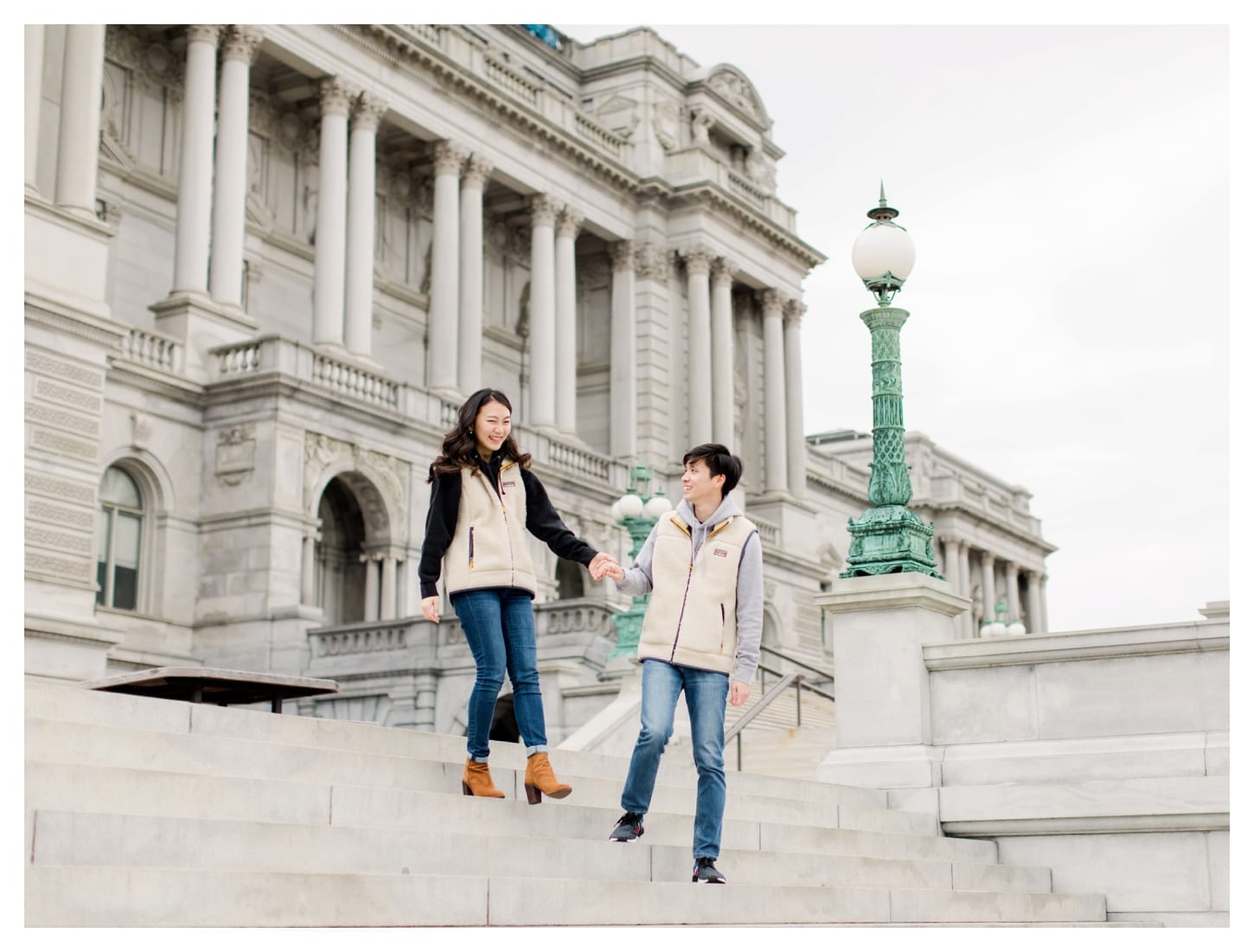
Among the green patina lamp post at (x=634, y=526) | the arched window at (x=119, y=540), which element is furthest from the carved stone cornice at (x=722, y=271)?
the green patina lamp post at (x=634, y=526)

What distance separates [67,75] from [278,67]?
1147 cm

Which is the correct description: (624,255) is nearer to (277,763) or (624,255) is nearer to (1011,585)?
(1011,585)

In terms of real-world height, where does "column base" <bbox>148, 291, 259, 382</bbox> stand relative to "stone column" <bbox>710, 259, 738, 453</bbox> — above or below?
below

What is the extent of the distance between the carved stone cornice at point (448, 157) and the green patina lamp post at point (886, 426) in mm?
27983

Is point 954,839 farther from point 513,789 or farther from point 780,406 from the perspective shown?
point 780,406

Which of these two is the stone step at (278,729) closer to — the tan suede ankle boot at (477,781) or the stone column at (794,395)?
the tan suede ankle boot at (477,781)

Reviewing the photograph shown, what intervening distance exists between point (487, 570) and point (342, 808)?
1359mm

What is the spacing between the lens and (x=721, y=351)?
48.9 meters

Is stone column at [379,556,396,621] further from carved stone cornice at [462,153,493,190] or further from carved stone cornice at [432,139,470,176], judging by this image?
carved stone cornice at [462,153,493,190]

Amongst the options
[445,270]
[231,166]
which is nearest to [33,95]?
[231,166]

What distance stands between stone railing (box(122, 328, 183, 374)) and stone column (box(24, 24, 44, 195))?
465 centimetres

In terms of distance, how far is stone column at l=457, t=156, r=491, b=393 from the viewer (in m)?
40.9

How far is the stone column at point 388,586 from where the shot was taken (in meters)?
31.9

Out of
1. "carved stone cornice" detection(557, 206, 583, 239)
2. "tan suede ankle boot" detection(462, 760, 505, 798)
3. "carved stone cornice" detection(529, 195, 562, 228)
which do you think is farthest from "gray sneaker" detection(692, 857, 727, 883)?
"carved stone cornice" detection(557, 206, 583, 239)
